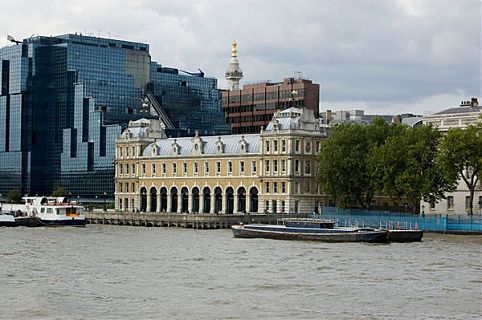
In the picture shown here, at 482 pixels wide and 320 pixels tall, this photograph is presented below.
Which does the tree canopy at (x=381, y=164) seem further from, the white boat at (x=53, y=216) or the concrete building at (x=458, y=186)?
the white boat at (x=53, y=216)

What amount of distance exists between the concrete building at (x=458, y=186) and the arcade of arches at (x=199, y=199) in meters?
27.6

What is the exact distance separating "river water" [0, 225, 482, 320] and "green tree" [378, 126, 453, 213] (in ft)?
70.1

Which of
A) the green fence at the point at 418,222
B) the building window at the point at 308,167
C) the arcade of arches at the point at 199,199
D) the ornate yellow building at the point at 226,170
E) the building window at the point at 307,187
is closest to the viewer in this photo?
the green fence at the point at 418,222

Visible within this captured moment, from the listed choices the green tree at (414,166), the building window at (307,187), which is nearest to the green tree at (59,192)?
the building window at (307,187)

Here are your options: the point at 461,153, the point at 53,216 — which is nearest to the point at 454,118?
the point at 461,153

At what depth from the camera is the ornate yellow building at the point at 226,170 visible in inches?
5773

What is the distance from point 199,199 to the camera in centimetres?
15650

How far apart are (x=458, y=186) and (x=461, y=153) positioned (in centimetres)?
1502

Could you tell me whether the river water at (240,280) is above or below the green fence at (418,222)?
below

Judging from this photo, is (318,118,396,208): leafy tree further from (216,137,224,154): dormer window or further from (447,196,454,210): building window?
(216,137,224,154): dormer window

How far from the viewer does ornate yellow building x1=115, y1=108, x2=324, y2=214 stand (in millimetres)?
146625

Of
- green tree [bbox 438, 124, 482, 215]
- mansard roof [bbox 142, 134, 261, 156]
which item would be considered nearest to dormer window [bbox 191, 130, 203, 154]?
mansard roof [bbox 142, 134, 261, 156]

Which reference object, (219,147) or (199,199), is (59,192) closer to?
(199,199)

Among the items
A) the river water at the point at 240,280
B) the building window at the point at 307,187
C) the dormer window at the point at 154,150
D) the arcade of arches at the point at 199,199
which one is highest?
the dormer window at the point at 154,150
